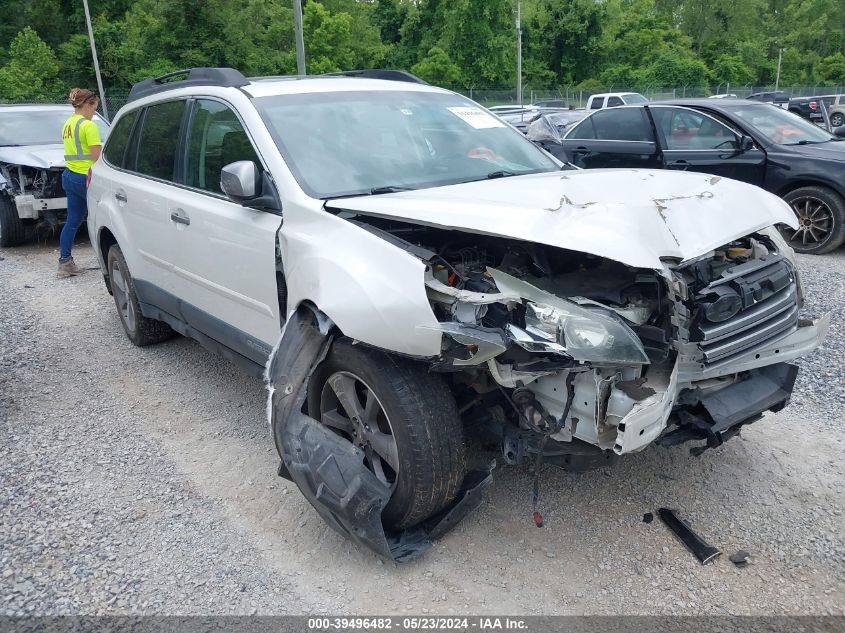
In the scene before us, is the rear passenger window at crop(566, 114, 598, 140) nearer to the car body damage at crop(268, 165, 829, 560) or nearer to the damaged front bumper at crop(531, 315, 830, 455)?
the car body damage at crop(268, 165, 829, 560)

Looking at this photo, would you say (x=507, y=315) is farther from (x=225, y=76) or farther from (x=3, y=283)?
(x=3, y=283)

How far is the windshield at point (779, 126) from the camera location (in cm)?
802

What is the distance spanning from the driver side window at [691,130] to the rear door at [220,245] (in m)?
6.15

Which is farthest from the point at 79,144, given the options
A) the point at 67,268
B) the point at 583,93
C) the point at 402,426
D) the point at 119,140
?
the point at 583,93

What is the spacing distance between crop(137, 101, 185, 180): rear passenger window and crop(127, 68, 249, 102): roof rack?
153 mm

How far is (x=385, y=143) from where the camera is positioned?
3.75 metres

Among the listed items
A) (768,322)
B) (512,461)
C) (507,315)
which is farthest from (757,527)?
(507,315)

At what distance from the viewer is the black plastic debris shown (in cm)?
289

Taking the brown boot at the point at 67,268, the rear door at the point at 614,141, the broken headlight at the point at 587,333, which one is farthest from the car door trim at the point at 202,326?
the rear door at the point at 614,141

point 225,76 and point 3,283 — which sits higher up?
point 225,76

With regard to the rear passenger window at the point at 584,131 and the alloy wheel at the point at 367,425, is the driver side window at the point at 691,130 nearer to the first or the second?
the rear passenger window at the point at 584,131

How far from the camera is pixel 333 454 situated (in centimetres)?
284

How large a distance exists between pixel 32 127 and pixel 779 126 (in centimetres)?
1017

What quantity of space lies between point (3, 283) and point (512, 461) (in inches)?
284
